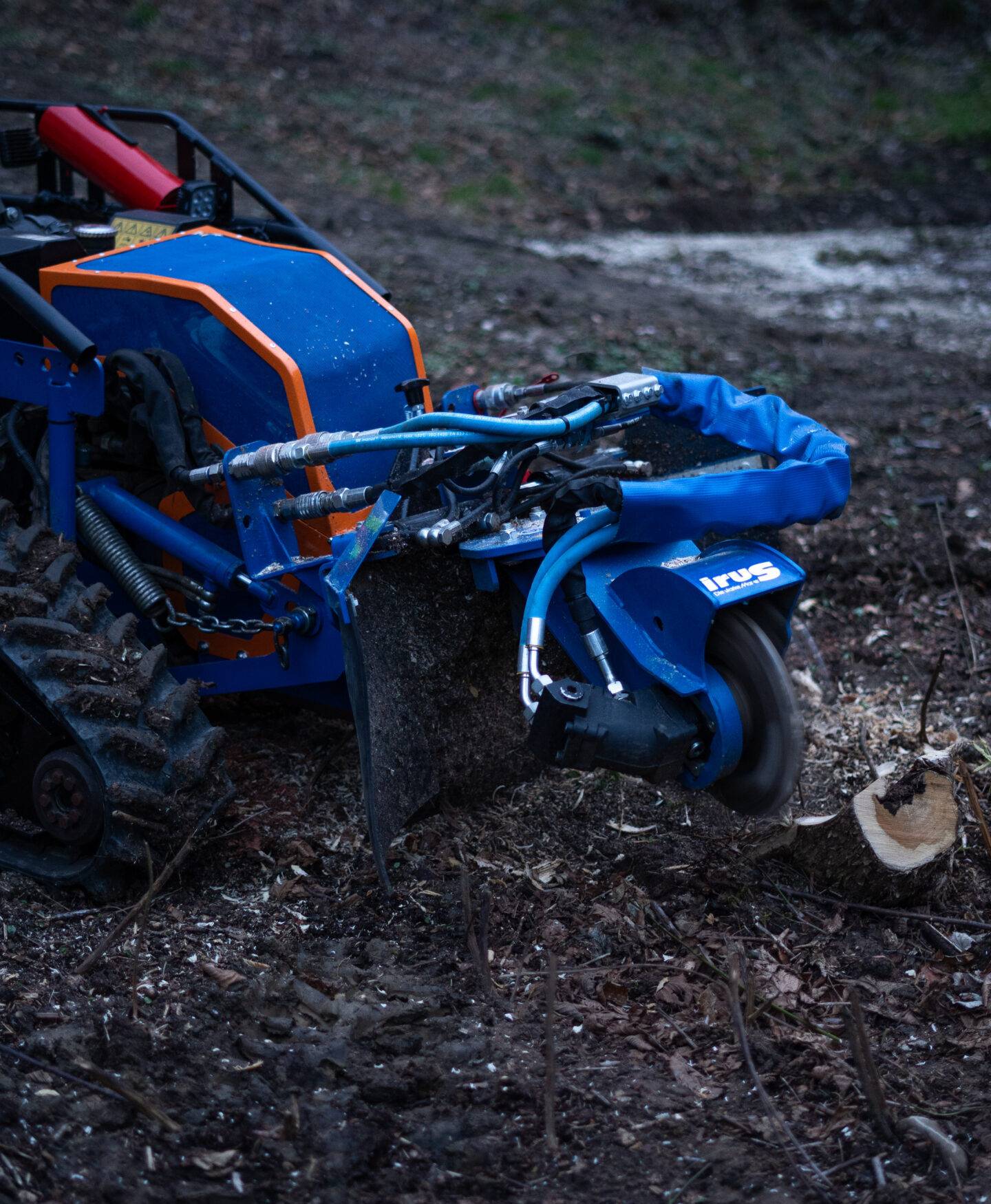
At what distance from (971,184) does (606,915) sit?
47.2 ft

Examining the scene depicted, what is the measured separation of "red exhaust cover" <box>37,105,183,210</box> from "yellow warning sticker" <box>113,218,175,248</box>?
1.51 ft

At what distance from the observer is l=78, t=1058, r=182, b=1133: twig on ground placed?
267cm

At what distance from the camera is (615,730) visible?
3.20m

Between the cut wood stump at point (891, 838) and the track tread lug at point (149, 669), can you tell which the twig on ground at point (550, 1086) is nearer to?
the cut wood stump at point (891, 838)

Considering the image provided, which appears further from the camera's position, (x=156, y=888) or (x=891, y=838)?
(x=891, y=838)

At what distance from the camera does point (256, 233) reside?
4891mm

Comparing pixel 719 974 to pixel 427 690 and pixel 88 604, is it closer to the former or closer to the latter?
pixel 427 690

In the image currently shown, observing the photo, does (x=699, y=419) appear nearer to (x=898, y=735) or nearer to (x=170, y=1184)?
(x=898, y=735)

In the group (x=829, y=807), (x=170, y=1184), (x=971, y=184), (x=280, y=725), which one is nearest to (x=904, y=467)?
(x=829, y=807)

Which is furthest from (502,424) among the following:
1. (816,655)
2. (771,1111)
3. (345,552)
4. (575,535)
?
(816,655)

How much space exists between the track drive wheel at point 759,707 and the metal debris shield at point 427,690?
0.70 m

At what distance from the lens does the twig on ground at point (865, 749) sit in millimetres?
4285

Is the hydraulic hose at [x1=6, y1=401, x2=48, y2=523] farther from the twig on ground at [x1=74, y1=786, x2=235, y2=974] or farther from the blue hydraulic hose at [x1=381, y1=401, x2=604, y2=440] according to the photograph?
the blue hydraulic hose at [x1=381, y1=401, x2=604, y2=440]

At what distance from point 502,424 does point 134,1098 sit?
171cm
